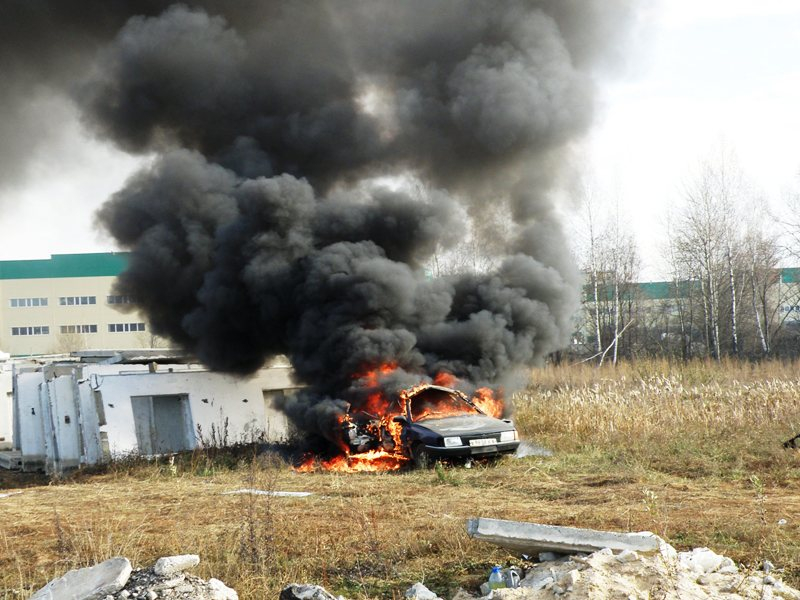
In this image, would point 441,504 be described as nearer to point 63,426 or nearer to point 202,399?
point 202,399

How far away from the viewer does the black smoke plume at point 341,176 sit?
16.2 meters

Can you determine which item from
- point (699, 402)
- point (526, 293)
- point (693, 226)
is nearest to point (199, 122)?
point (526, 293)

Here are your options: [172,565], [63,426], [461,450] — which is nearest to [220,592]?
[172,565]

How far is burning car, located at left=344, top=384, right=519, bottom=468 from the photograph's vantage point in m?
12.4

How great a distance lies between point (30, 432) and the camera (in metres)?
15.7

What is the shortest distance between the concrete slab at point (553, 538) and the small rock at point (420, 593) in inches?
28.0

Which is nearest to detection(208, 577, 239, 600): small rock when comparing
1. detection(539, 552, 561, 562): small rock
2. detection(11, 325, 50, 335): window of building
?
detection(539, 552, 561, 562): small rock

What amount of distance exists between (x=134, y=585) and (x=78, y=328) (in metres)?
57.4

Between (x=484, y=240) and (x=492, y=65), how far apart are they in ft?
12.8

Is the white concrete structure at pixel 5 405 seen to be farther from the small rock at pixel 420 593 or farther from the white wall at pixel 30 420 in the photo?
the small rock at pixel 420 593

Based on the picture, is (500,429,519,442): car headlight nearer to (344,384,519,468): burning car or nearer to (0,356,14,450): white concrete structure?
(344,384,519,468): burning car

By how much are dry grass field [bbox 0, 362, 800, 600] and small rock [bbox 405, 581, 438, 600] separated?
24 cm

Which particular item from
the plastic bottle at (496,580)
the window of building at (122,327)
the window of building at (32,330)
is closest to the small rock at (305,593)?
the plastic bottle at (496,580)

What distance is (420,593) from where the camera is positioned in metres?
5.67
